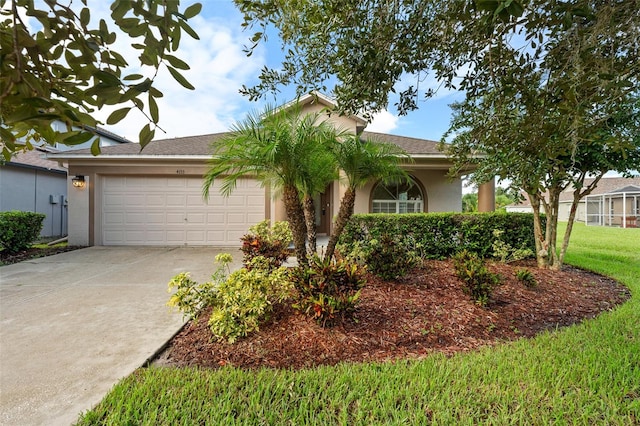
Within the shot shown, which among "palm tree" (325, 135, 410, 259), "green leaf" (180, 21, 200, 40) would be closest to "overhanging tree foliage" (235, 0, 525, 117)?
"palm tree" (325, 135, 410, 259)

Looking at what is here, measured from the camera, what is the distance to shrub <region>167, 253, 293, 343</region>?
10.6ft

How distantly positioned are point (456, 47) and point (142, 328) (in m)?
4.66

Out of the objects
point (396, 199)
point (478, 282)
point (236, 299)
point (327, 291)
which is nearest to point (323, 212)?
point (396, 199)

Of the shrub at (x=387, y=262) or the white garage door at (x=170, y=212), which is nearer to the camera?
the shrub at (x=387, y=262)

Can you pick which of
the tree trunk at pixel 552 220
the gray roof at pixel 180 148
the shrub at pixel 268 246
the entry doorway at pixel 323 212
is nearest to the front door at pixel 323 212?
the entry doorway at pixel 323 212

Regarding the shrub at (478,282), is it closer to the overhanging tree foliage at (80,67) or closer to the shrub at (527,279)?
the shrub at (527,279)

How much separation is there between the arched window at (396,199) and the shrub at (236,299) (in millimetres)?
7922

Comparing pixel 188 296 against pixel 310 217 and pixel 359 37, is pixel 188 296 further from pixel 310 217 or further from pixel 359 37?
pixel 359 37

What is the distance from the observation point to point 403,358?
2959 millimetres

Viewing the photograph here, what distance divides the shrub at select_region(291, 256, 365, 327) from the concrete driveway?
166cm

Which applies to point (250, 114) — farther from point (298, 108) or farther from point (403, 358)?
point (403, 358)

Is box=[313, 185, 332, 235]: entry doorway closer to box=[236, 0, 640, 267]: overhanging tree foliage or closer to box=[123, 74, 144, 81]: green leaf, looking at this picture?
box=[236, 0, 640, 267]: overhanging tree foliage

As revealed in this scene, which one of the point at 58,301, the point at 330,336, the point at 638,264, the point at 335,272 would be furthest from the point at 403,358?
the point at 638,264

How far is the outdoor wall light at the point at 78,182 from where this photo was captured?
9781mm
